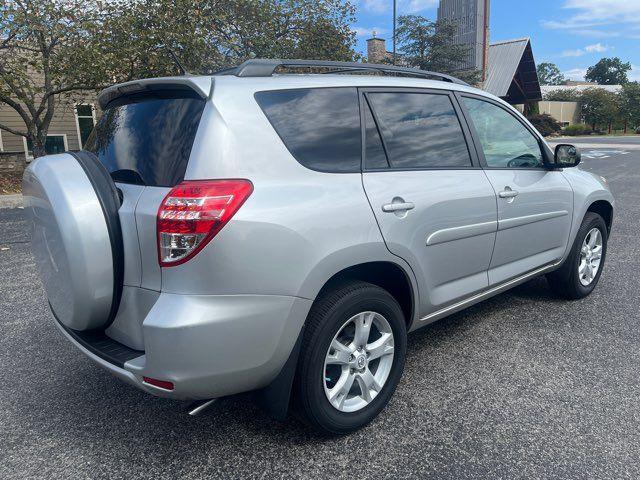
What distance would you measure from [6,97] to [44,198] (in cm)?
1299

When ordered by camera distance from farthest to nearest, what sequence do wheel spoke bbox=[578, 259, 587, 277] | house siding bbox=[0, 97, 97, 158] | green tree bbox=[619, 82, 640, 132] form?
green tree bbox=[619, 82, 640, 132]
house siding bbox=[0, 97, 97, 158]
wheel spoke bbox=[578, 259, 587, 277]

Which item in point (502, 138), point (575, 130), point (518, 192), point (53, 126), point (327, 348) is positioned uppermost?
point (53, 126)

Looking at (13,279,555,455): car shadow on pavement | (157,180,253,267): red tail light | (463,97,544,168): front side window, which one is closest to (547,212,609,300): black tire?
(463,97,544,168): front side window

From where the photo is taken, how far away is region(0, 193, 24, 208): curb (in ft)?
36.0

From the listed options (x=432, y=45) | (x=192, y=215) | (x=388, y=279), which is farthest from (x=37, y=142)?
(x=432, y=45)

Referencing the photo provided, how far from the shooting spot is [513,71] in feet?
113

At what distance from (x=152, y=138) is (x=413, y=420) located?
1.95 m

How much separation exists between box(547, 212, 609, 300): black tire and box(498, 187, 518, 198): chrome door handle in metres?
1.16

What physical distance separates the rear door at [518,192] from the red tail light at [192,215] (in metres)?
1.99

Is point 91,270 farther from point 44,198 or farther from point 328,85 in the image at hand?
point 328,85

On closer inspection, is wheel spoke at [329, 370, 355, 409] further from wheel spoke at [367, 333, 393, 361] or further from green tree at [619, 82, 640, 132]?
green tree at [619, 82, 640, 132]

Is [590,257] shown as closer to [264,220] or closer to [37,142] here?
[264,220]

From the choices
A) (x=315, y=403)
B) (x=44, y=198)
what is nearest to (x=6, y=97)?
(x=44, y=198)

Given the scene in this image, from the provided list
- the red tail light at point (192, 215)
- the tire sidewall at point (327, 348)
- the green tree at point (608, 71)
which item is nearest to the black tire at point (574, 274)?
the tire sidewall at point (327, 348)
